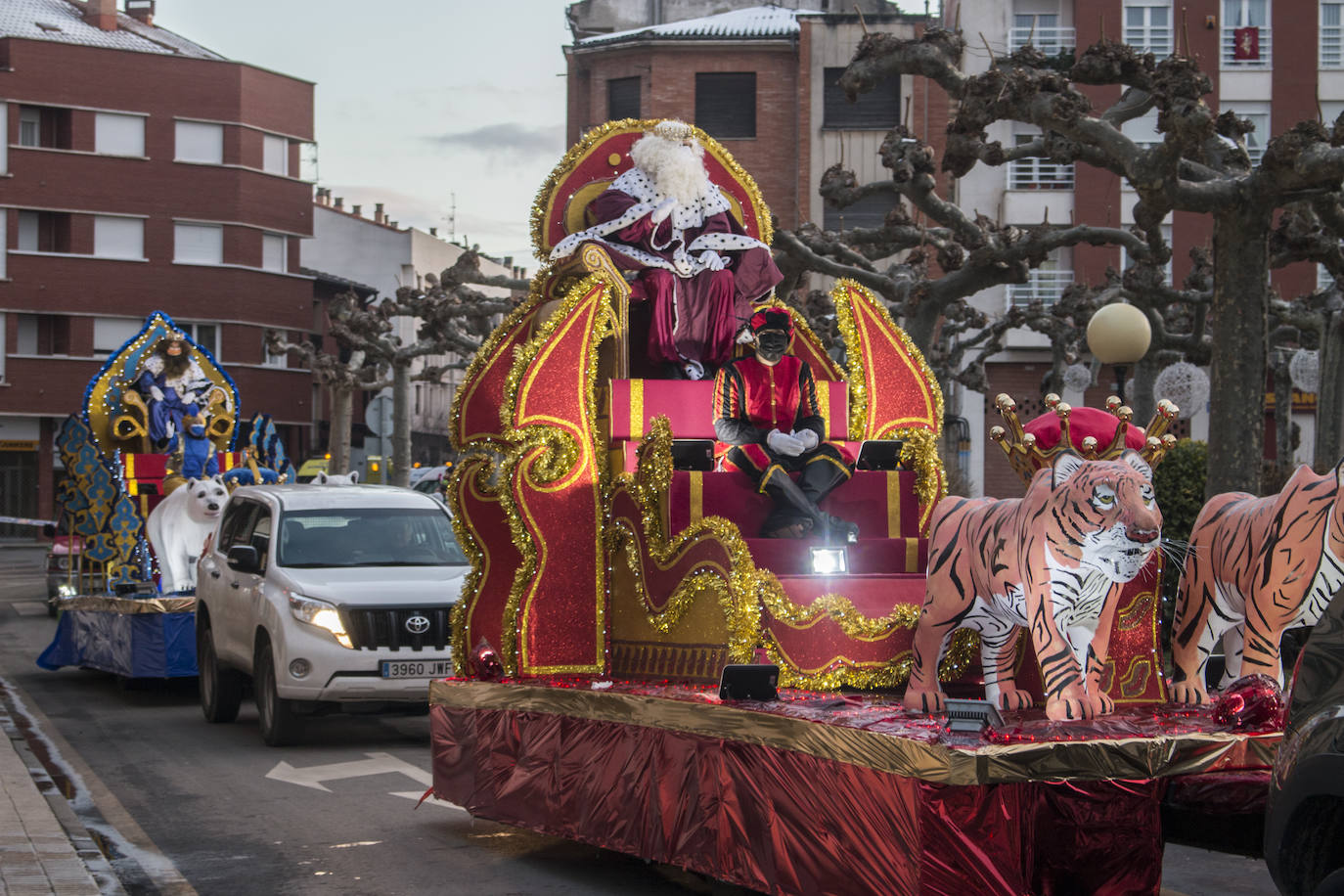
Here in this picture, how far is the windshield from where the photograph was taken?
1319cm

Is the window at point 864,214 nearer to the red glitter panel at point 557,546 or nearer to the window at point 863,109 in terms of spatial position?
the window at point 863,109

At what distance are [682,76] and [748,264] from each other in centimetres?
3958

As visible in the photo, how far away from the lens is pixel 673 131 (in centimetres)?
1002

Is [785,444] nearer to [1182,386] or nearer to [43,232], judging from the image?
[1182,386]

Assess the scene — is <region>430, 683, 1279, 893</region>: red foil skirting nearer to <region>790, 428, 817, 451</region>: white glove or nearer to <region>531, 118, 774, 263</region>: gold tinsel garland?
<region>790, 428, 817, 451</region>: white glove

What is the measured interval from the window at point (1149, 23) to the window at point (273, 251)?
2786 centimetres

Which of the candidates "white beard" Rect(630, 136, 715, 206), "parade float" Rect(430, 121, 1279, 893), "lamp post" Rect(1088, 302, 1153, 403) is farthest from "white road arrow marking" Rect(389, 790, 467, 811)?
"lamp post" Rect(1088, 302, 1153, 403)

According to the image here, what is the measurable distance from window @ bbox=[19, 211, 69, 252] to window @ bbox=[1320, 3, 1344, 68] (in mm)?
37697

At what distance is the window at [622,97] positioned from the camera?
4900 cm

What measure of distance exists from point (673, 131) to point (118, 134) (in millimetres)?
46116

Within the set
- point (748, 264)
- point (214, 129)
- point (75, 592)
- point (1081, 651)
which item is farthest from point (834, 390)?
point (214, 129)

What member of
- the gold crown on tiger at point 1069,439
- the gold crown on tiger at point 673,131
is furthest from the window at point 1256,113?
the gold crown on tiger at point 1069,439

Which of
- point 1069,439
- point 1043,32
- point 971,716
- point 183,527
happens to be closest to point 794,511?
point 1069,439

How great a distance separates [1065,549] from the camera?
20.0 feet
